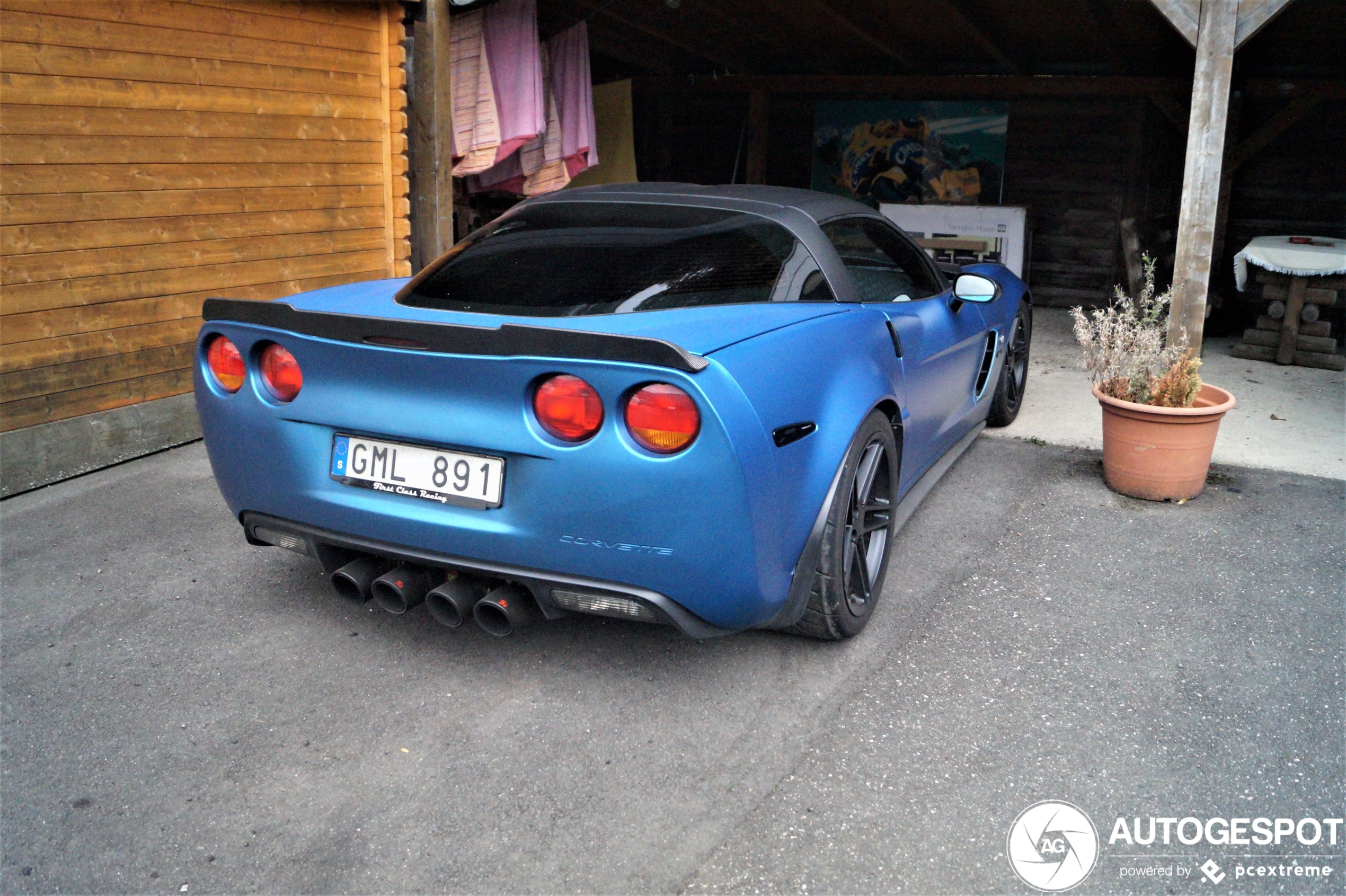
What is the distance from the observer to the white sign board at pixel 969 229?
11.1 metres

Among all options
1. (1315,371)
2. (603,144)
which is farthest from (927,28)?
(1315,371)

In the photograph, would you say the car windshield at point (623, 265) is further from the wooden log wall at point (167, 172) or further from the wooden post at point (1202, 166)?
the wooden post at point (1202, 166)

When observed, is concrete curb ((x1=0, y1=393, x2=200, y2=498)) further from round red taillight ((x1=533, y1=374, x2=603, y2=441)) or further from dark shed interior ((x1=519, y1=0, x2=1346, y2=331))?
dark shed interior ((x1=519, y1=0, x2=1346, y2=331))

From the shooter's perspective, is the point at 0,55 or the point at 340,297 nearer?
the point at 340,297

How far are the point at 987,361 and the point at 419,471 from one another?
10.4 feet

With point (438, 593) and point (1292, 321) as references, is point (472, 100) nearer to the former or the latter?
point (438, 593)

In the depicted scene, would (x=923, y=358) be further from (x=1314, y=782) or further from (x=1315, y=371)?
(x=1315, y=371)

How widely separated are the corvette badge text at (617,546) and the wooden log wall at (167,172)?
3138 mm

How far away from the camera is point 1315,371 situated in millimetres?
7496

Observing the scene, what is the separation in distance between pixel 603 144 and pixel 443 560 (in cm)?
901

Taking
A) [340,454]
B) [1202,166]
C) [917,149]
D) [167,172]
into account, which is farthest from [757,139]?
[340,454]

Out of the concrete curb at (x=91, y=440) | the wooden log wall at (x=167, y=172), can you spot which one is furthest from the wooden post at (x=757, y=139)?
the concrete curb at (x=91, y=440)

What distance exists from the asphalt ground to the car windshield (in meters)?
1.00

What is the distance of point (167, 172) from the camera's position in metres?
4.86
